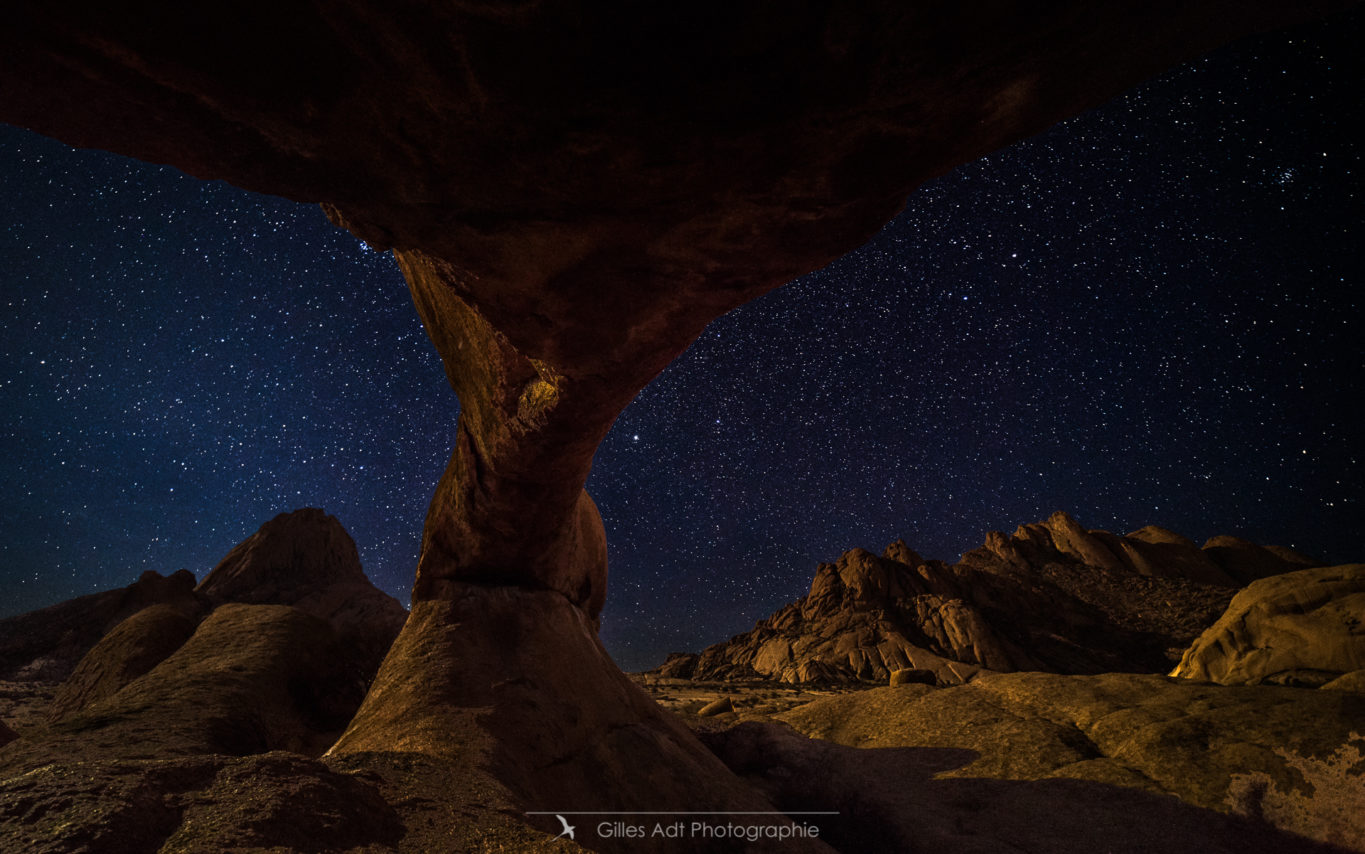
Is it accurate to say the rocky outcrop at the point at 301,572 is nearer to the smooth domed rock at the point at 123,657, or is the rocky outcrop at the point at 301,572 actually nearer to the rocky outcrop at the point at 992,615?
the smooth domed rock at the point at 123,657

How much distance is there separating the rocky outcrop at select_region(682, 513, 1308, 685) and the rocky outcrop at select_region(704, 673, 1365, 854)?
2696 cm

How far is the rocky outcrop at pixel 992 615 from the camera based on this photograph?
122 feet

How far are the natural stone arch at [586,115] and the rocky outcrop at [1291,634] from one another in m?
9.48

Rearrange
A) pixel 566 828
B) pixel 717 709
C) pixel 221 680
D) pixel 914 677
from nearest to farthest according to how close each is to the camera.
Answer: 1. pixel 566 828
2. pixel 221 680
3. pixel 914 677
4. pixel 717 709

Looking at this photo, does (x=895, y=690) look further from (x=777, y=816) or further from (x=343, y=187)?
(x=343, y=187)

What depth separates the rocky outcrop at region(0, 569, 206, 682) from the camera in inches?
791

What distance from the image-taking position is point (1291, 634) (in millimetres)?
8312

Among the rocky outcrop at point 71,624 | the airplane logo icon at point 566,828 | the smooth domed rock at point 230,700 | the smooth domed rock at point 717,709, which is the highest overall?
the rocky outcrop at point 71,624

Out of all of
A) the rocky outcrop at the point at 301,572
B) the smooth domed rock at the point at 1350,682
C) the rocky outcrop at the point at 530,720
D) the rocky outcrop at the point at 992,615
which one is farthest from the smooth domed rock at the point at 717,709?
the rocky outcrop at the point at 992,615

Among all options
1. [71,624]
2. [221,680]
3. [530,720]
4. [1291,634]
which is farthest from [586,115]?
[71,624]

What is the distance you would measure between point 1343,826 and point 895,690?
5652 millimetres

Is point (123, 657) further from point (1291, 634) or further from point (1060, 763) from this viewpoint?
point (1291, 634)

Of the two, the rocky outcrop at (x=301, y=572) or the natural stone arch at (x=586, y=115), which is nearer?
the natural stone arch at (x=586, y=115)

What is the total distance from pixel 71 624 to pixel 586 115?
3323 centimetres
